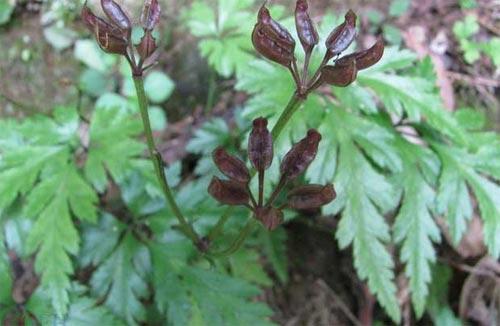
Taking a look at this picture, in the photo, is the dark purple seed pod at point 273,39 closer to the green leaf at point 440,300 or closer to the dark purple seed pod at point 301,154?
the dark purple seed pod at point 301,154

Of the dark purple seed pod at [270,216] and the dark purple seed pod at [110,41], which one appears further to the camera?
the dark purple seed pod at [270,216]

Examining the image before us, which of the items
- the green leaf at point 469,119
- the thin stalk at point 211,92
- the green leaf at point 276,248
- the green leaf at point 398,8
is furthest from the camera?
the green leaf at point 398,8

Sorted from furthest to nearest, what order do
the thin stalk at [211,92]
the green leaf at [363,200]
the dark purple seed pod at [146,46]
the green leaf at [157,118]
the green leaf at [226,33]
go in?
the thin stalk at [211,92]
the green leaf at [157,118]
the green leaf at [226,33]
the green leaf at [363,200]
the dark purple seed pod at [146,46]

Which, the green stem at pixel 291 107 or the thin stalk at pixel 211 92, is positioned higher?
the green stem at pixel 291 107

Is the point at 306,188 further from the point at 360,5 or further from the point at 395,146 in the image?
the point at 360,5

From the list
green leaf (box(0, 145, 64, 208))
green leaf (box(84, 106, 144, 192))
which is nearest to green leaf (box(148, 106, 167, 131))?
green leaf (box(84, 106, 144, 192))

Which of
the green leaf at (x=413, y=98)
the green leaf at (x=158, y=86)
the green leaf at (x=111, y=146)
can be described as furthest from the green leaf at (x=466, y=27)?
the green leaf at (x=111, y=146)
